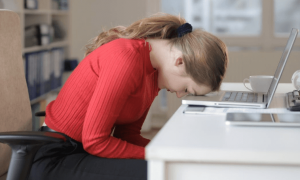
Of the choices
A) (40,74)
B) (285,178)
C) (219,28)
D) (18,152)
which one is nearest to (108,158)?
(18,152)

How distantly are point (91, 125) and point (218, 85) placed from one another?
0.43 metres

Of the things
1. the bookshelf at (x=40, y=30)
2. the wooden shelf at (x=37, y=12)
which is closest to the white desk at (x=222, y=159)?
the bookshelf at (x=40, y=30)

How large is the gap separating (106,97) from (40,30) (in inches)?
74.8

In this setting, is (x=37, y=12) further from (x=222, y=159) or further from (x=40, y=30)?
(x=222, y=159)

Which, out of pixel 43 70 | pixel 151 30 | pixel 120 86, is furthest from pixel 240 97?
pixel 43 70

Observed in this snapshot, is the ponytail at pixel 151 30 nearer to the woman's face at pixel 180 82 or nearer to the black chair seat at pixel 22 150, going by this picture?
the woman's face at pixel 180 82

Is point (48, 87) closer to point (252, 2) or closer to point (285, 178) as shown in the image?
point (252, 2)

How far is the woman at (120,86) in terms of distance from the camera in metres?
1.04

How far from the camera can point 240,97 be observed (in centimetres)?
133

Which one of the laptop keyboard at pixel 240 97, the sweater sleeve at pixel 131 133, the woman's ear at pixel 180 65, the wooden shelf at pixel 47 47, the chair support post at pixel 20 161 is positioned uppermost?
the woman's ear at pixel 180 65

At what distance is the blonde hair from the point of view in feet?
3.78

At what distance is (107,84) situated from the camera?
104 cm

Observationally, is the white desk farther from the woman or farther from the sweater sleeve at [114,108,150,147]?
the sweater sleeve at [114,108,150,147]

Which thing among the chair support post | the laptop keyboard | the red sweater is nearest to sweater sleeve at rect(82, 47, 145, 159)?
the red sweater
